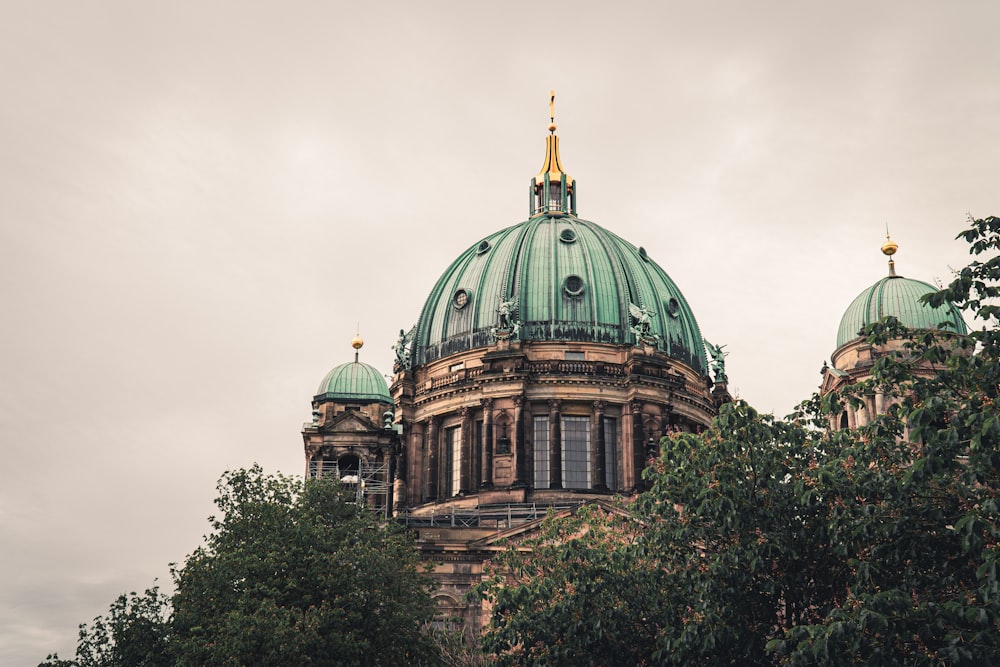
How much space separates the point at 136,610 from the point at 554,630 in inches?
877

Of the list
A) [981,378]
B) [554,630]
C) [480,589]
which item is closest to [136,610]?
[480,589]

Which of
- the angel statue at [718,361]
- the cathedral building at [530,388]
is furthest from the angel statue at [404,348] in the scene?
the angel statue at [718,361]

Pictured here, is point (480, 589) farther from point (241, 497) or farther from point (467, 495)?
point (467, 495)

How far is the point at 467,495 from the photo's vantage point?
6469cm

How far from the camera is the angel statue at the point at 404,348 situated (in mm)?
Result: 72000

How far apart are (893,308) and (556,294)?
1940cm

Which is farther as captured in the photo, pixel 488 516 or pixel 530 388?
pixel 530 388

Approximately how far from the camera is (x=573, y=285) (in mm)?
70188

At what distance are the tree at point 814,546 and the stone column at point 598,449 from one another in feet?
80.3

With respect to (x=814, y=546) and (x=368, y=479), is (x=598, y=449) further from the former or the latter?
(x=814, y=546)

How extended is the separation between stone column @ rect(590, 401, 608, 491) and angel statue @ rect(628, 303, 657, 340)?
202 inches

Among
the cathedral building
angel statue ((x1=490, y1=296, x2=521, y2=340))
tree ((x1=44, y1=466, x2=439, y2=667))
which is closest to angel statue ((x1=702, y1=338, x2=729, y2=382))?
the cathedral building

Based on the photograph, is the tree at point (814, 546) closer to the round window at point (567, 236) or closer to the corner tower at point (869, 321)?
the corner tower at point (869, 321)

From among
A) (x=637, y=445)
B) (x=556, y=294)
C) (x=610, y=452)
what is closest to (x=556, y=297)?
(x=556, y=294)
